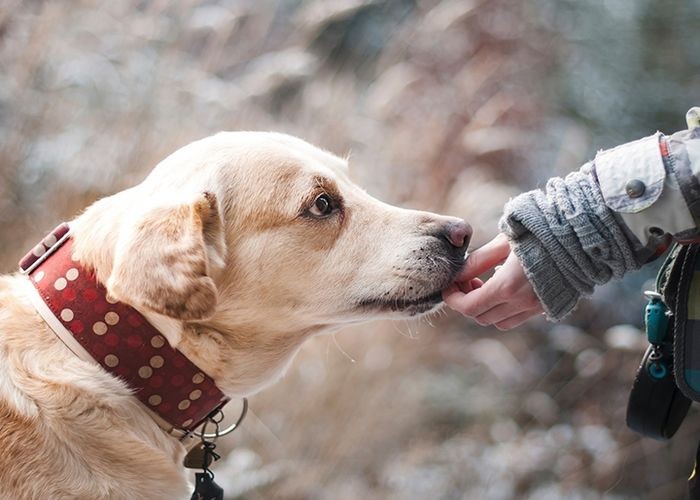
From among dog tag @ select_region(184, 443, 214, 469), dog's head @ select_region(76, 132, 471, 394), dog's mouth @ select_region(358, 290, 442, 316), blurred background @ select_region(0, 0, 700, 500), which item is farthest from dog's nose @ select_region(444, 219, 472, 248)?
blurred background @ select_region(0, 0, 700, 500)

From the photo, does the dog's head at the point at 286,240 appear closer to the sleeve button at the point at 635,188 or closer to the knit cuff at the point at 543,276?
the knit cuff at the point at 543,276

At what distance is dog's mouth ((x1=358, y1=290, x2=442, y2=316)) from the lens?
70.6 inches

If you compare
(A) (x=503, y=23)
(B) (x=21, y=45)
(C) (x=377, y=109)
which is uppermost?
(B) (x=21, y=45)

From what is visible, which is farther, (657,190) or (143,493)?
(143,493)

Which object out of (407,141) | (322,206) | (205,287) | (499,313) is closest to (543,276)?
(499,313)

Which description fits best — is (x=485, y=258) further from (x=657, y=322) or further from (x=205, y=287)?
(x=205, y=287)

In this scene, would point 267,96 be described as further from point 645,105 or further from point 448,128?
point 645,105

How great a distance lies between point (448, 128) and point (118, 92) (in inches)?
55.6

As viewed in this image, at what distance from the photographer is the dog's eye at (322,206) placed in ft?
5.97

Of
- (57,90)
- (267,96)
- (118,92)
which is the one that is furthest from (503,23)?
(57,90)

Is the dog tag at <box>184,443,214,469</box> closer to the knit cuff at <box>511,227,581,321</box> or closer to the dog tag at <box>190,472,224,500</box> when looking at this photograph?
the dog tag at <box>190,472,224,500</box>

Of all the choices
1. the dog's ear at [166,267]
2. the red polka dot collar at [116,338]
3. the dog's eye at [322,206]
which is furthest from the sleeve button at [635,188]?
the red polka dot collar at [116,338]

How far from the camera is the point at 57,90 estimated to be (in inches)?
124

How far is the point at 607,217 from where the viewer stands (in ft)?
4.96
